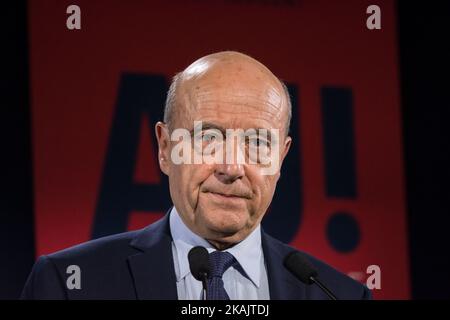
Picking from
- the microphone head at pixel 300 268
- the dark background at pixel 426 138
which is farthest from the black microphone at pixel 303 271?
the dark background at pixel 426 138

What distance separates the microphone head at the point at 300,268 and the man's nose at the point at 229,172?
231mm

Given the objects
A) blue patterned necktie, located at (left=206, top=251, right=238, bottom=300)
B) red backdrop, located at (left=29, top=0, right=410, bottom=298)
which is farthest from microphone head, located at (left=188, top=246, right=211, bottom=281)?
red backdrop, located at (left=29, top=0, right=410, bottom=298)

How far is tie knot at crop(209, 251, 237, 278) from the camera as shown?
6.66ft

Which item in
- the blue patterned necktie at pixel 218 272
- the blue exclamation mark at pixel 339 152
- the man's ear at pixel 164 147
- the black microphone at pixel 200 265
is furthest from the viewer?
the blue exclamation mark at pixel 339 152

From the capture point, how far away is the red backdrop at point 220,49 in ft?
8.20

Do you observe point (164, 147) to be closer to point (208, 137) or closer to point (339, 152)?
point (208, 137)

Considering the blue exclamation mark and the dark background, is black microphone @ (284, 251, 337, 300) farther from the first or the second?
the dark background

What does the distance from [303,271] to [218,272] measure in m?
0.22

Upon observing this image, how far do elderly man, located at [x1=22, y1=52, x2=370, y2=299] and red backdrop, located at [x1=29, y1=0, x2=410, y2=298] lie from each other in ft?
1.40

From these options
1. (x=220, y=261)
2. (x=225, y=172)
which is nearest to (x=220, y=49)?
(x=225, y=172)

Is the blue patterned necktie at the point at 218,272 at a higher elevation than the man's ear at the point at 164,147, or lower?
lower

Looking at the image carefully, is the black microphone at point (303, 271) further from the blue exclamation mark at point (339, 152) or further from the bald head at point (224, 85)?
the blue exclamation mark at point (339, 152)
